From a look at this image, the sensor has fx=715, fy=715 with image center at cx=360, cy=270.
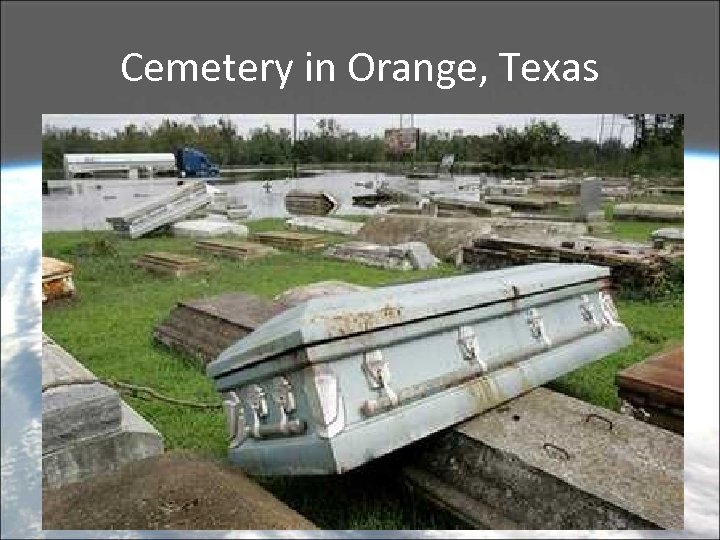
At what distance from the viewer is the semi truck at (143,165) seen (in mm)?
2785

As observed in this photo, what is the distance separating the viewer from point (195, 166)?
3.09 metres

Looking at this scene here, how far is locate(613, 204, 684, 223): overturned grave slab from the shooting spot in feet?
10.4

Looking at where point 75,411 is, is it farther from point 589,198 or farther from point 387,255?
point 589,198

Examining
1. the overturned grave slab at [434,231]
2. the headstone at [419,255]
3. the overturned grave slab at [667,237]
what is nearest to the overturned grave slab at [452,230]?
the overturned grave slab at [434,231]

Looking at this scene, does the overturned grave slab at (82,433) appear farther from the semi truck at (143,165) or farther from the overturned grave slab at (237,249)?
the overturned grave slab at (237,249)

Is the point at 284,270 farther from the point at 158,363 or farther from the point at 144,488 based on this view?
the point at 144,488

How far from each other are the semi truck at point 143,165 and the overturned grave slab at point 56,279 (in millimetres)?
438

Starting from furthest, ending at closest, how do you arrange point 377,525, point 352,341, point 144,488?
point 377,525
point 144,488
point 352,341

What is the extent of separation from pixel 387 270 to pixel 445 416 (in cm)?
201

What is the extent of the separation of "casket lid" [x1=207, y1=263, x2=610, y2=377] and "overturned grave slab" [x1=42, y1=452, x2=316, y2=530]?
0.30 metres

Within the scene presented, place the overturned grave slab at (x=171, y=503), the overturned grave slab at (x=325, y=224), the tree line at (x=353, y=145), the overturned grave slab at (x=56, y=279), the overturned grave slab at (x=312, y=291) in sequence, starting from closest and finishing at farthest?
the overturned grave slab at (x=171, y=503), the tree line at (x=353, y=145), the overturned grave slab at (x=56, y=279), the overturned grave slab at (x=312, y=291), the overturned grave slab at (x=325, y=224)

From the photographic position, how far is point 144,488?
1.91m

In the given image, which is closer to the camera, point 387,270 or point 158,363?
point 158,363

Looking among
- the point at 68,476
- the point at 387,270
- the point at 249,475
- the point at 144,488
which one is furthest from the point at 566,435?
the point at 387,270
